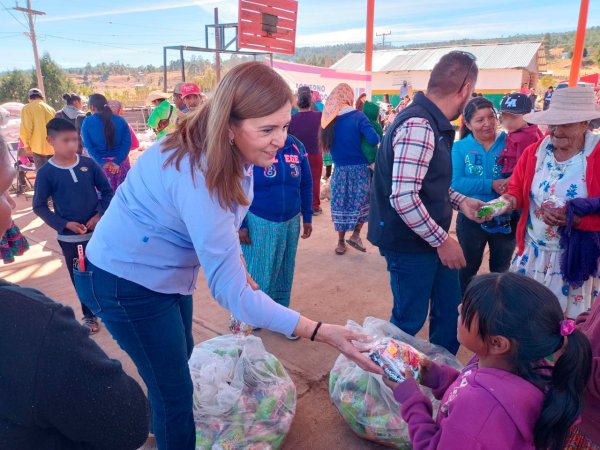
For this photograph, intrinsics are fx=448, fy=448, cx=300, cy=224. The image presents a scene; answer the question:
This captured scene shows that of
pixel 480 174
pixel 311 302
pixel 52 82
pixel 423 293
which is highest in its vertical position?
pixel 52 82

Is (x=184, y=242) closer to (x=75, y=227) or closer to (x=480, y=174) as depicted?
(x=75, y=227)

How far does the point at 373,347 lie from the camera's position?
1.74 metres

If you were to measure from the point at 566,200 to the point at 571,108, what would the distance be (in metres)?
0.53

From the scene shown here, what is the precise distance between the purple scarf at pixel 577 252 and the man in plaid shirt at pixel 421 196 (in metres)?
0.66

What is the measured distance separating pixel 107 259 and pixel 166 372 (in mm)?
495

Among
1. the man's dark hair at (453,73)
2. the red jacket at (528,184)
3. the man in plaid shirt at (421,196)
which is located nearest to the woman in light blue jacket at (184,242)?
the man in plaid shirt at (421,196)

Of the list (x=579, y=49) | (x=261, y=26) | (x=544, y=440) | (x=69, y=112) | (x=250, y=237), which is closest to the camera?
(x=544, y=440)

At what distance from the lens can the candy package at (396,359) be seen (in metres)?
1.64

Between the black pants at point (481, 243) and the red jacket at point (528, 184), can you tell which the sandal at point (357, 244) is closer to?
the black pants at point (481, 243)

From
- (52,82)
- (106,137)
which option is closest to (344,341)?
(106,137)

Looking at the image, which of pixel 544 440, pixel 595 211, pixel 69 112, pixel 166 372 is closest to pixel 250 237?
pixel 166 372

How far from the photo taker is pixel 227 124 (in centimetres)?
149

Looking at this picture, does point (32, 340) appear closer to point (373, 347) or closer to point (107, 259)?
point (107, 259)

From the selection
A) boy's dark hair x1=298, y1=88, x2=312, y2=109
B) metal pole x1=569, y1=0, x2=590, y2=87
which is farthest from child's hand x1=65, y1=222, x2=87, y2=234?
metal pole x1=569, y1=0, x2=590, y2=87
